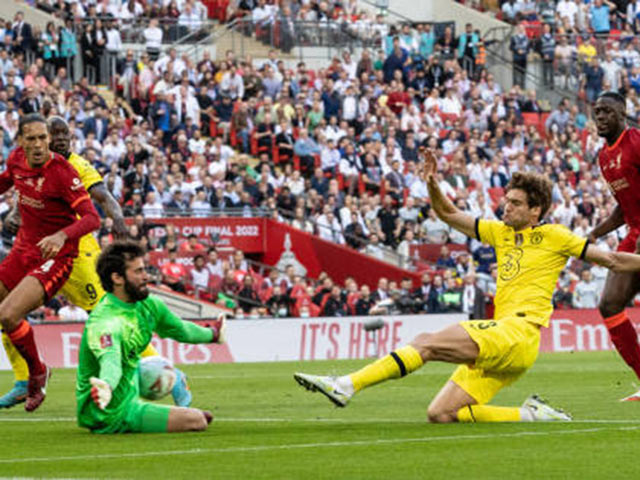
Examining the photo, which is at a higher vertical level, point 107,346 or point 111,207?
point 111,207

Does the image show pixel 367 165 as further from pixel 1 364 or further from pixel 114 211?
pixel 114 211

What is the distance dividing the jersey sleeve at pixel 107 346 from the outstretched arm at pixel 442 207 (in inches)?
106

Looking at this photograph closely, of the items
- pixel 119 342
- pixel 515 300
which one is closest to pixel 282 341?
pixel 515 300

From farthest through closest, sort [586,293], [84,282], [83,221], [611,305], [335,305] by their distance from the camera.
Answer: [586,293], [335,305], [611,305], [84,282], [83,221]

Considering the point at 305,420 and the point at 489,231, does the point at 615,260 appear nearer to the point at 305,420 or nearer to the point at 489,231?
the point at 489,231

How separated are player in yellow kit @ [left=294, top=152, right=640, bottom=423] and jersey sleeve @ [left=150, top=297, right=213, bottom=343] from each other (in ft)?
4.92

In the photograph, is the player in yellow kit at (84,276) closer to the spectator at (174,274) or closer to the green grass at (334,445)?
the green grass at (334,445)

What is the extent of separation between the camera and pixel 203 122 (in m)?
33.0

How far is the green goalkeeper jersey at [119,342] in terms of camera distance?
1004 centimetres

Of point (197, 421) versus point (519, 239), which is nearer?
point (197, 421)

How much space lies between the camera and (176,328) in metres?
10.6

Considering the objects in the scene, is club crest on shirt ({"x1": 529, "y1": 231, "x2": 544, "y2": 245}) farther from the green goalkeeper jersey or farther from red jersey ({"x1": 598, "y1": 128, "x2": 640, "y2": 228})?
red jersey ({"x1": 598, "y1": 128, "x2": 640, "y2": 228})

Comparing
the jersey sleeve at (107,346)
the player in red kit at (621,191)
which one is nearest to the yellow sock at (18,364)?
the jersey sleeve at (107,346)

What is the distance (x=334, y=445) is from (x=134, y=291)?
1.70m
